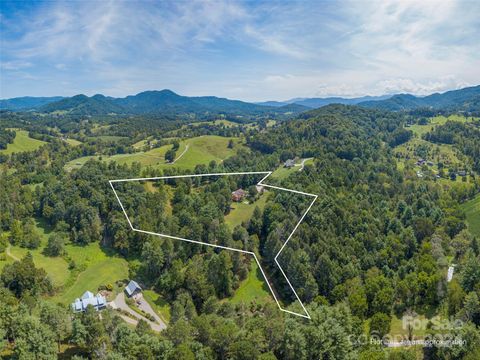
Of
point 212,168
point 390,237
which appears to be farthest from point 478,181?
point 212,168

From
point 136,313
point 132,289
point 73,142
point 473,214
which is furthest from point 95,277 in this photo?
point 73,142

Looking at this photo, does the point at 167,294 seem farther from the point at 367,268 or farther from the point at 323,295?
the point at 367,268

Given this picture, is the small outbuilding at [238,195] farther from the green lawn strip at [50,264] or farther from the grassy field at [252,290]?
the green lawn strip at [50,264]

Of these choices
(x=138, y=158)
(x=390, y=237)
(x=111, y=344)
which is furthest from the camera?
(x=138, y=158)

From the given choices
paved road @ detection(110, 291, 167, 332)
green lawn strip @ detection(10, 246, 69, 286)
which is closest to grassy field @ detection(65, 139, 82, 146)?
green lawn strip @ detection(10, 246, 69, 286)

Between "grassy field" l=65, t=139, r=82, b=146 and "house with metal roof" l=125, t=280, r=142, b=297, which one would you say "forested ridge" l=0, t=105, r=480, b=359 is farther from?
"grassy field" l=65, t=139, r=82, b=146

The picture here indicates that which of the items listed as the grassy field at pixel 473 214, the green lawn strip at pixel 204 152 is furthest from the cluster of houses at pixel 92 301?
the green lawn strip at pixel 204 152

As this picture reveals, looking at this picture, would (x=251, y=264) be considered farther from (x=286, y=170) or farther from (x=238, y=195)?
(x=286, y=170)

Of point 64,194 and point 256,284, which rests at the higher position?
point 64,194
